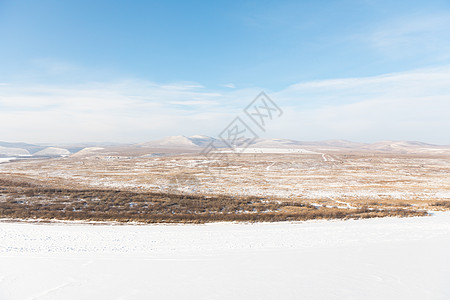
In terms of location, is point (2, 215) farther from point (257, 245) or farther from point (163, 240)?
point (257, 245)

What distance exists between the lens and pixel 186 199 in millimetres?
23453

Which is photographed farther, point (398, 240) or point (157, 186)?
point (157, 186)

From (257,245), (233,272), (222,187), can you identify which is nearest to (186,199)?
(222,187)

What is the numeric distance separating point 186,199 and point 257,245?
12.7m

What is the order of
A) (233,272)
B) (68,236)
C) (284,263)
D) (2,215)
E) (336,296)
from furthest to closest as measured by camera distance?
(2,215) < (68,236) < (284,263) < (233,272) < (336,296)

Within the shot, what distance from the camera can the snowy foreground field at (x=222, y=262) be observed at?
8.02 m

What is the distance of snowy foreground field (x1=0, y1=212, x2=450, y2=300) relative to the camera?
8.02 meters

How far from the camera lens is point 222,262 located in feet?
33.0

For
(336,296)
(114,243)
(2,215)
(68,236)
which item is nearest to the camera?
(336,296)

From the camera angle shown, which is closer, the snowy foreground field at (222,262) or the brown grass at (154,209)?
the snowy foreground field at (222,262)

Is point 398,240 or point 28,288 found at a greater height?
point 28,288

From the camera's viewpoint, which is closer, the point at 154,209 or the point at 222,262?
the point at 222,262

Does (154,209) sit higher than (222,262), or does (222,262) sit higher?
(222,262)

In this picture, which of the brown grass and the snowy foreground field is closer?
the snowy foreground field
